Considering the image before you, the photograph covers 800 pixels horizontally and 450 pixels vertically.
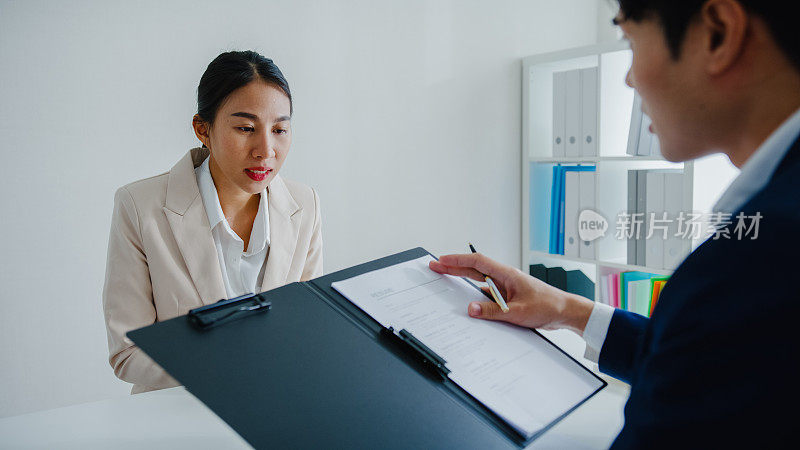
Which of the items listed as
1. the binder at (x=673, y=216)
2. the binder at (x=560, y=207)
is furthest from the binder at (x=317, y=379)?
the binder at (x=560, y=207)

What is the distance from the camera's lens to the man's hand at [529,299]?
0.98 meters

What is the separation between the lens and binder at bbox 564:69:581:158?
271 centimetres

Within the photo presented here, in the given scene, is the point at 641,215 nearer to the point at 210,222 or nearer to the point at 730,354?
the point at 210,222

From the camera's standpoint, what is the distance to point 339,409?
650 mm

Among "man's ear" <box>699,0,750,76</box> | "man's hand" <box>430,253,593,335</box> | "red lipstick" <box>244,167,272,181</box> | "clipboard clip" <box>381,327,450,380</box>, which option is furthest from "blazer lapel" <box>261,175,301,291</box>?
"man's ear" <box>699,0,750,76</box>

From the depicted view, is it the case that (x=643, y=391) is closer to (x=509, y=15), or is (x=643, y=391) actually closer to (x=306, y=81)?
(x=306, y=81)

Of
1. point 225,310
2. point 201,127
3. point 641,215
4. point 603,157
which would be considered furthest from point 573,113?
point 225,310

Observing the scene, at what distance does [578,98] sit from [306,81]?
1.32 metres

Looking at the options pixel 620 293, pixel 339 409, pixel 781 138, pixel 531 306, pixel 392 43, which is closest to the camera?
pixel 781 138

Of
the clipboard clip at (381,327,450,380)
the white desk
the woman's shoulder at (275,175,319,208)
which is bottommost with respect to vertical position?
the white desk

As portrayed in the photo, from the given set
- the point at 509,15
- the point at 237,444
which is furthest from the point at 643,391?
the point at 509,15

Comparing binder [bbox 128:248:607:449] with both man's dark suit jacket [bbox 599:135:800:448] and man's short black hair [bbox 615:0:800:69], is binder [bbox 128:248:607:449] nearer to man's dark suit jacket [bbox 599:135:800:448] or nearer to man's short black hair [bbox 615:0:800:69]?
man's dark suit jacket [bbox 599:135:800:448]

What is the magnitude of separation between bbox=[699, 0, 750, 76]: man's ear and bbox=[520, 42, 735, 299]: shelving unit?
78.5 inches

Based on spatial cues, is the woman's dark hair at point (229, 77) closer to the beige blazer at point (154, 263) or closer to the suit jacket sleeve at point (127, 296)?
the beige blazer at point (154, 263)
